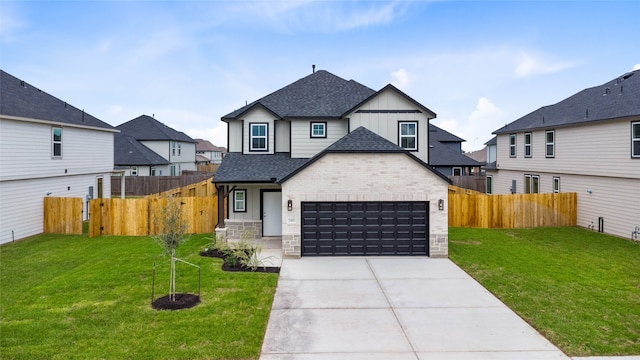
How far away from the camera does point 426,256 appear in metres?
14.5

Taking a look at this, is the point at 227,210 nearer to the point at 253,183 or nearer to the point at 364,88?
the point at 253,183

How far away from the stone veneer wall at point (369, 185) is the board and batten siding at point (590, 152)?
368 inches

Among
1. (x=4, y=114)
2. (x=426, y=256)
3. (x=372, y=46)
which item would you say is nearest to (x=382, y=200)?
(x=426, y=256)

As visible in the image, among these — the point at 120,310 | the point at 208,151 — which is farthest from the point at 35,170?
the point at 208,151

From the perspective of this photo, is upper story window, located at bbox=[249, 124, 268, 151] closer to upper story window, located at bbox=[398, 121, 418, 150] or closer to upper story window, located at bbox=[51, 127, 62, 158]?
upper story window, located at bbox=[398, 121, 418, 150]

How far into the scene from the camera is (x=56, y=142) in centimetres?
1956

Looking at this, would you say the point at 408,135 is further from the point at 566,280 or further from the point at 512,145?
the point at 512,145

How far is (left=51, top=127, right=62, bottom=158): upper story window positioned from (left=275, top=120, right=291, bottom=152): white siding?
11.0 m

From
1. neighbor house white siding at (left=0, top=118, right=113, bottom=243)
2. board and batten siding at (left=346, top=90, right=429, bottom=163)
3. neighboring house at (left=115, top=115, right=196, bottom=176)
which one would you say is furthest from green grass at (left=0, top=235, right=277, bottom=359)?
neighboring house at (left=115, top=115, right=196, bottom=176)

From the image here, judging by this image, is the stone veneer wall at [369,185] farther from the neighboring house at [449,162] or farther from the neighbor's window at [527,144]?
the neighboring house at [449,162]

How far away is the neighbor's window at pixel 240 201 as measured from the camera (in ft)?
57.3

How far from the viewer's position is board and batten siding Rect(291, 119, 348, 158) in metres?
18.3

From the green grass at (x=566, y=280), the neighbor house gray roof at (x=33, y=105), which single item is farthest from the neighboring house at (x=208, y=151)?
the green grass at (x=566, y=280)

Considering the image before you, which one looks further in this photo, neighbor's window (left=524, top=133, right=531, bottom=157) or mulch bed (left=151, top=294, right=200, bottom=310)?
neighbor's window (left=524, top=133, right=531, bottom=157)
